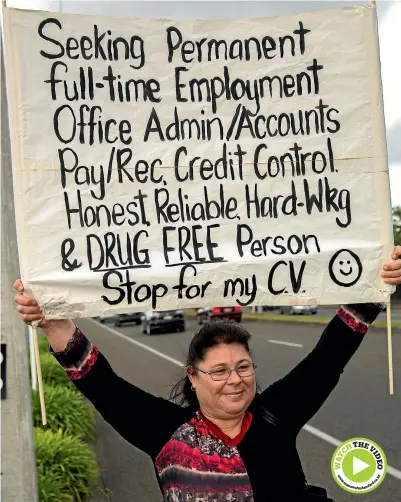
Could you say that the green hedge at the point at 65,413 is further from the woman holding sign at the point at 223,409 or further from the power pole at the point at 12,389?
the woman holding sign at the point at 223,409

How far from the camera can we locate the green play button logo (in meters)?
2.37

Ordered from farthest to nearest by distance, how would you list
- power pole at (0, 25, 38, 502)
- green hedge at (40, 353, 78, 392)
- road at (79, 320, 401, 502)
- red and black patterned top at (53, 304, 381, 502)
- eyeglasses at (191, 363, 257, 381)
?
1. green hedge at (40, 353, 78, 392)
2. road at (79, 320, 401, 502)
3. power pole at (0, 25, 38, 502)
4. eyeglasses at (191, 363, 257, 381)
5. red and black patterned top at (53, 304, 381, 502)

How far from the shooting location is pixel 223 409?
227 centimetres

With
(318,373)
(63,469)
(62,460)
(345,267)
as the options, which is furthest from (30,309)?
(62,460)

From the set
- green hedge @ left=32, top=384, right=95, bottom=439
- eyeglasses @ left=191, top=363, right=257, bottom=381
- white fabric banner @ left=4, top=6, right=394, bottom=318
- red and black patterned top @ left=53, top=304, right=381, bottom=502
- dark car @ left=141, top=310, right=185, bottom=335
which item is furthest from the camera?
dark car @ left=141, top=310, right=185, bottom=335

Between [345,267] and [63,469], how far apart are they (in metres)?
3.82

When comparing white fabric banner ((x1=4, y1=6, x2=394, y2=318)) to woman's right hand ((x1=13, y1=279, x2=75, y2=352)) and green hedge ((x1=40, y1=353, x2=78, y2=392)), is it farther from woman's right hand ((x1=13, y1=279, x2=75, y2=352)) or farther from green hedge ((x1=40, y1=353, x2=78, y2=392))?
green hedge ((x1=40, y1=353, x2=78, y2=392))

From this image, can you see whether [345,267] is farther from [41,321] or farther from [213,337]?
[41,321]

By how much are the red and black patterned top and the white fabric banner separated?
186mm

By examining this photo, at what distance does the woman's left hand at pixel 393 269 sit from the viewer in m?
2.54

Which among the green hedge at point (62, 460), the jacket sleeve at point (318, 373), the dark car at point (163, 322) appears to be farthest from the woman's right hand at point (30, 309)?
the dark car at point (163, 322)

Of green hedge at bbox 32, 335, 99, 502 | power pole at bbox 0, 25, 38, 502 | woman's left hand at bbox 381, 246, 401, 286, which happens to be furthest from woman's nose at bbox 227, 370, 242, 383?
green hedge at bbox 32, 335, 99, 502

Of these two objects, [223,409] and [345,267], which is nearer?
[223,409]

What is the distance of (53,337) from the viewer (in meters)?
2.42
